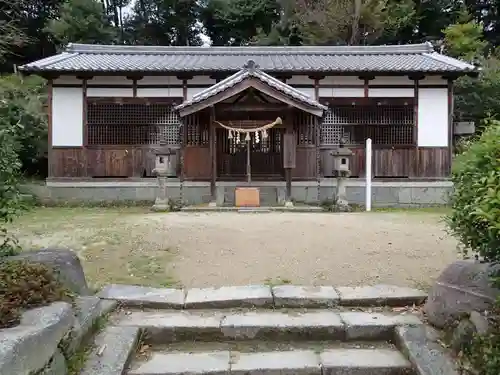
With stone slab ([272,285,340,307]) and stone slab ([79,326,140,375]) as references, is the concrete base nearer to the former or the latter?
stone slab ([272,285,340,307])

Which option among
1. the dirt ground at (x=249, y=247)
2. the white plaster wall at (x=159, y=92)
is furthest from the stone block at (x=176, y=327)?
the white plaster wall at (x=159, y=92)

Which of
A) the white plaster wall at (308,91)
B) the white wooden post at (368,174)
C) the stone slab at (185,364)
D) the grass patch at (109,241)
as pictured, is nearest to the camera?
the stone slab at (185,364)

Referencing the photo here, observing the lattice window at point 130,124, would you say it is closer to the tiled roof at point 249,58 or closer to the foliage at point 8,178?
the tiled roof at point 249,58

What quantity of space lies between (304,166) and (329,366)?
37.2 feet

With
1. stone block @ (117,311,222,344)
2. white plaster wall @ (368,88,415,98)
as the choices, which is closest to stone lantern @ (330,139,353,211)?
white plaster wall @ (368,88,415,98)

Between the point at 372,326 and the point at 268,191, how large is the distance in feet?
34.2

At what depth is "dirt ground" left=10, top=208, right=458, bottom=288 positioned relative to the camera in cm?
594

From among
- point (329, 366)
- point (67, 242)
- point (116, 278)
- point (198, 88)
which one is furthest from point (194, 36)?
point (329, 366)

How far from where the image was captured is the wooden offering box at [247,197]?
44.3ft

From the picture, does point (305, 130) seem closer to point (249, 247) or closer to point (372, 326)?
point (249, 247)

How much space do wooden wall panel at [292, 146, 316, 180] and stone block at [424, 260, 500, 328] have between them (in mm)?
10371

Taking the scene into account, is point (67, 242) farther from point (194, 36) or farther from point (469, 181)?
point (194, 36)

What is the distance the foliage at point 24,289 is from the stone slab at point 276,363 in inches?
59.1

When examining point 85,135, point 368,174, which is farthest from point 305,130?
point 85,135
